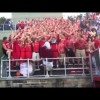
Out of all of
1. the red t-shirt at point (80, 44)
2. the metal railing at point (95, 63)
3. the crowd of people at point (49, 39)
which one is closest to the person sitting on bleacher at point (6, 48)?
the crowd of people at point (49, 39)

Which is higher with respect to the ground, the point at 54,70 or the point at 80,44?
the point at 80,44

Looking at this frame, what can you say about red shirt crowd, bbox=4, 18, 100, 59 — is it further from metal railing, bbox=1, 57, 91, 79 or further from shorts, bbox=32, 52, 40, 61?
metal railing, bbox=1, 57, 91, 79

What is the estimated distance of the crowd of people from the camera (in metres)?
3.70

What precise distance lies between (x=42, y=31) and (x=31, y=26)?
18 centimetres

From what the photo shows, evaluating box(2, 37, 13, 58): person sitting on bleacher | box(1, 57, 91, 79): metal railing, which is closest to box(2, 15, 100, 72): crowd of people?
box(2, 37, 13, 58): person sitting on bleacher

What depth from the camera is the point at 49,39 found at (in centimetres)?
374

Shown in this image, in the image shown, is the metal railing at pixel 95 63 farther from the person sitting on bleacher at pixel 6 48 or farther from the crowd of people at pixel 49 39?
the person sitting on bleacher at pixel 6 48

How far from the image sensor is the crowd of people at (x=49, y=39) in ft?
12.1

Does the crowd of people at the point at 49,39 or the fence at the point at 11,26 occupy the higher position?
the fence at the point at 11,26

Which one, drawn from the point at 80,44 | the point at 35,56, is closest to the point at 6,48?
the point at 35,56

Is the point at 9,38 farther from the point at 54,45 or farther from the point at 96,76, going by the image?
the point at 96,76

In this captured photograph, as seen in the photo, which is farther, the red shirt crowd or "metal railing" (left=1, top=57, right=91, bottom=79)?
the red shirt crowd

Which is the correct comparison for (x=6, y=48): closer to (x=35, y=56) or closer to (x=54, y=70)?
(x=35, y=56)

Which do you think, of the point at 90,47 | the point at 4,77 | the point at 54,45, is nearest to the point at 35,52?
the point at 54,45
